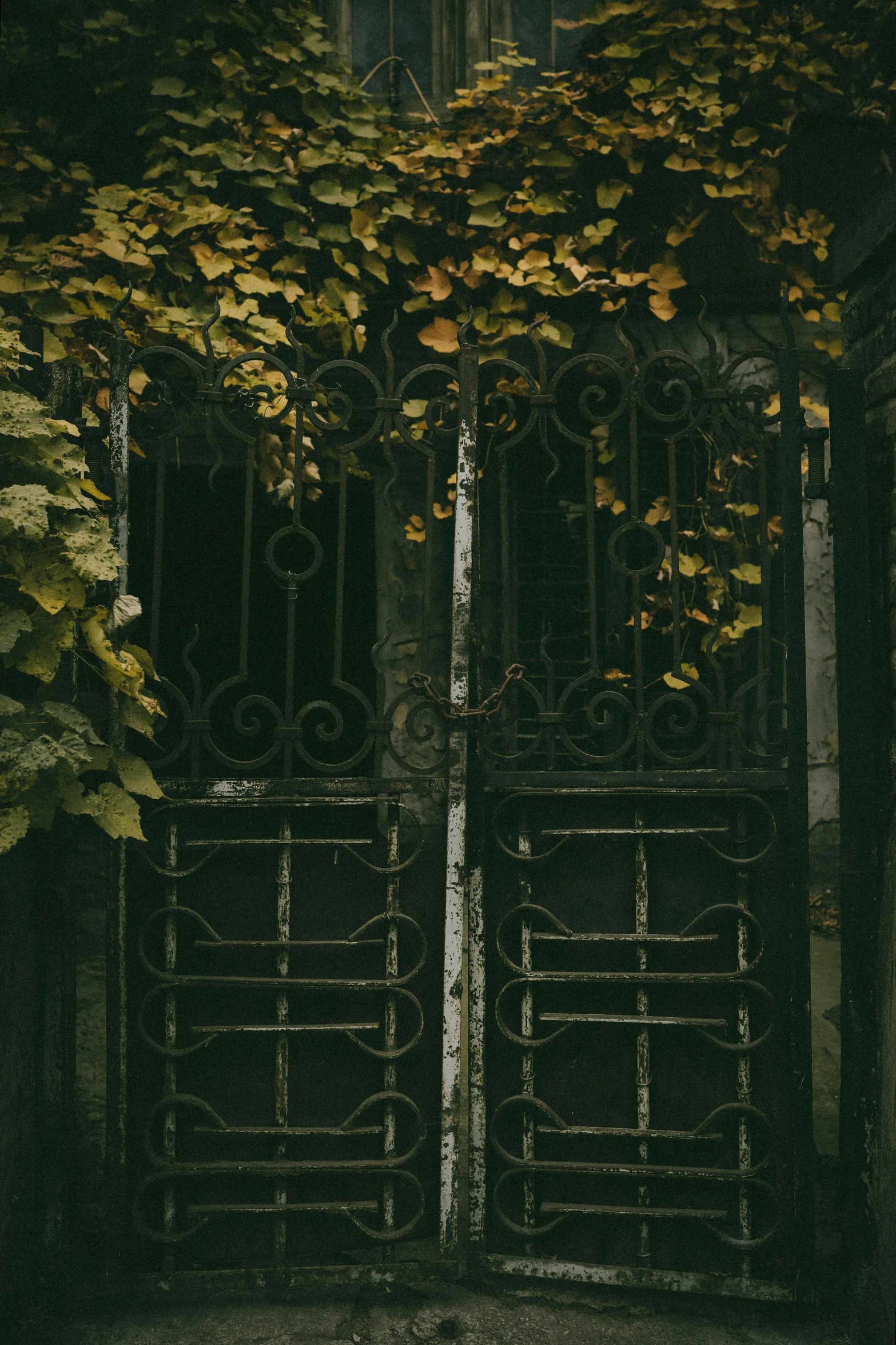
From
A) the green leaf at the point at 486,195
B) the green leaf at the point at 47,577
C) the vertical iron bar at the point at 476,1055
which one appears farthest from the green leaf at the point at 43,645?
the green leaf at the point at 486,195

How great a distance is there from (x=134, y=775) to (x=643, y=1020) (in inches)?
63.2

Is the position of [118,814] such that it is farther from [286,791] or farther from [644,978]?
[644,978]

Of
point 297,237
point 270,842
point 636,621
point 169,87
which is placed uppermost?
point 169,87

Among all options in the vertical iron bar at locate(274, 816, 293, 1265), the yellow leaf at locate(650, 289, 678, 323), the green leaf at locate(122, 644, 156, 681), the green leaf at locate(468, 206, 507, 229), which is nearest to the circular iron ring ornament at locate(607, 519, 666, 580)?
the vertical iron bar at locate(274, 816, 293, 1265)

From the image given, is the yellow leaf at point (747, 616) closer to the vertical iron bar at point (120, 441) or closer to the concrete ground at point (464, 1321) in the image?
the concrete ground at point (464, 1321)

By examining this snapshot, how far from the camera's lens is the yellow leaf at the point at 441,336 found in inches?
157

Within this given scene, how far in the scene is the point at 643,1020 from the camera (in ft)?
9.44

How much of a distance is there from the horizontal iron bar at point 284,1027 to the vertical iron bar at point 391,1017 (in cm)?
6

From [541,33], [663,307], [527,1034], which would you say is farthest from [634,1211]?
[541,33]

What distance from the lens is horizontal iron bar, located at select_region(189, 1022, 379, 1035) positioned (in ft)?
9.49

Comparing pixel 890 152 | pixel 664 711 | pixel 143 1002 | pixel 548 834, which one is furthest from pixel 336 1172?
pixel 890 152

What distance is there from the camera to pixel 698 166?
4223 millimetres

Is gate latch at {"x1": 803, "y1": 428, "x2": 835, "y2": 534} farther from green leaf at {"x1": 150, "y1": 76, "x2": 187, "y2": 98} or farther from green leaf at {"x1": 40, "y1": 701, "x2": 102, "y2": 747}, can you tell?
green leaf at {"x1": 150, "y1": 76, "x2": 187, "y2": 98}

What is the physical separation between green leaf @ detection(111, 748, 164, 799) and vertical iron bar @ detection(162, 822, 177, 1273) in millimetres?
209
